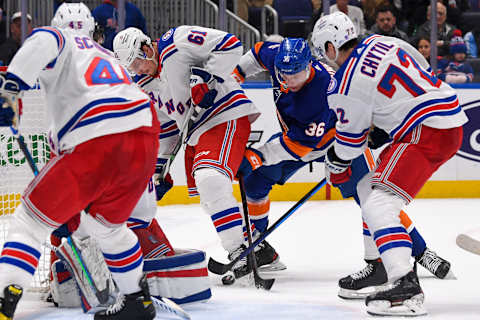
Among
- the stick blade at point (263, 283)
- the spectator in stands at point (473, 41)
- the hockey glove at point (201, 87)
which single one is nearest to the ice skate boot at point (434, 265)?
the stick blade at point (263, 283)

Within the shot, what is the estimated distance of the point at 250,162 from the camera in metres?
4.08

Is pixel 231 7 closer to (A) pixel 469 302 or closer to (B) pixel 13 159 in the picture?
(B) pixel 13 159

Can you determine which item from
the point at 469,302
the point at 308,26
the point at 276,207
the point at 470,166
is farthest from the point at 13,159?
the point at 470,166

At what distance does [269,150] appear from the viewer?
4.11m

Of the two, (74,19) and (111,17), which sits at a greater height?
(74,19)

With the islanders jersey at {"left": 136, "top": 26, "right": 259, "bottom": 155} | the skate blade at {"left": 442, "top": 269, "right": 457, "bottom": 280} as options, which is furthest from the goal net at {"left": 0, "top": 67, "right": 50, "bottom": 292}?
the skate blade at {"left": 442, "top": 269, "right": 457, "bottom": 280}

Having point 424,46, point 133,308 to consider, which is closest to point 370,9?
point 424,46

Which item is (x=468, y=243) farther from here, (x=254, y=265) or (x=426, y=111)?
(x=426, y=111)

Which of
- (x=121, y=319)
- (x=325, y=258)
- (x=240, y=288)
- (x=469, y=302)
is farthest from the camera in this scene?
(x=325, y=258)

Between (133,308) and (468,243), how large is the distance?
7.46ft

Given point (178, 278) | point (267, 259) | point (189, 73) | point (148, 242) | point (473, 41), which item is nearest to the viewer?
point (178, 278)

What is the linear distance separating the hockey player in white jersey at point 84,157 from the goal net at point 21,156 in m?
0.91

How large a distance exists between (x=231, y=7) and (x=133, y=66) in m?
2.80

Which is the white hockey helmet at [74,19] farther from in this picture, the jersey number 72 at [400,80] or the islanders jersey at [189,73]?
the jersey number 72 at [400,80]
